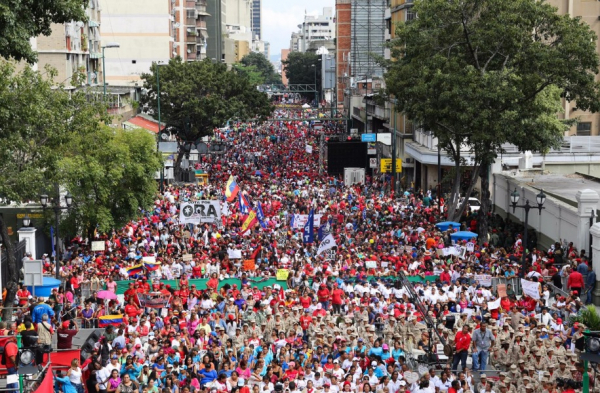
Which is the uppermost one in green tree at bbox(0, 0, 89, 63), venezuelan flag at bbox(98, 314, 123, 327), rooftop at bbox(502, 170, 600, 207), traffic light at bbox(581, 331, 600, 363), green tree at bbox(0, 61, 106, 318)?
green tree at bbox(0, 0, 89, 63)

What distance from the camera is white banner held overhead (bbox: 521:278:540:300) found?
2383 centimetres

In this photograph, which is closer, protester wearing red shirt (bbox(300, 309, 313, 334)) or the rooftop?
protester wearing red shirt (bbox(300, 309, 313, 334))

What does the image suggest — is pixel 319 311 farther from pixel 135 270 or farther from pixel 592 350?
pixel 592 350

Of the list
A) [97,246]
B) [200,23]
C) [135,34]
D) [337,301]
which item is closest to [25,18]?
[337,301]

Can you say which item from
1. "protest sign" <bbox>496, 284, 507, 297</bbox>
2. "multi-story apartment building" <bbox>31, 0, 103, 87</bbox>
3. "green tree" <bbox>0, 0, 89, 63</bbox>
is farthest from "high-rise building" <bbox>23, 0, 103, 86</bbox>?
"protest sign" <bbox>496, 284, 507, 297</bbox>

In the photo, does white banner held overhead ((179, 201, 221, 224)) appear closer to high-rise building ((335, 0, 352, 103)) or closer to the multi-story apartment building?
the multi-story apartment building

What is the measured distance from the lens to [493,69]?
128 feet

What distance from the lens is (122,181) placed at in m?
37.1

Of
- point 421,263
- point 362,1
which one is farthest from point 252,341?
point 362,1

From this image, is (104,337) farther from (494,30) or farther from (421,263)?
(494,30)

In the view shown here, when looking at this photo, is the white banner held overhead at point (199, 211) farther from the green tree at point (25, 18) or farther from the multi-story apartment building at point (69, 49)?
the multi-story apartment building at point (69, 49)

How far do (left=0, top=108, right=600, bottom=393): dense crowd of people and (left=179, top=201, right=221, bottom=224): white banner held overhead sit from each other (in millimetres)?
822

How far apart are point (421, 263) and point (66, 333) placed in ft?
42.5

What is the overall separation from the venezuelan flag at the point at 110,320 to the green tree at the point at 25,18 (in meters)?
6.11
